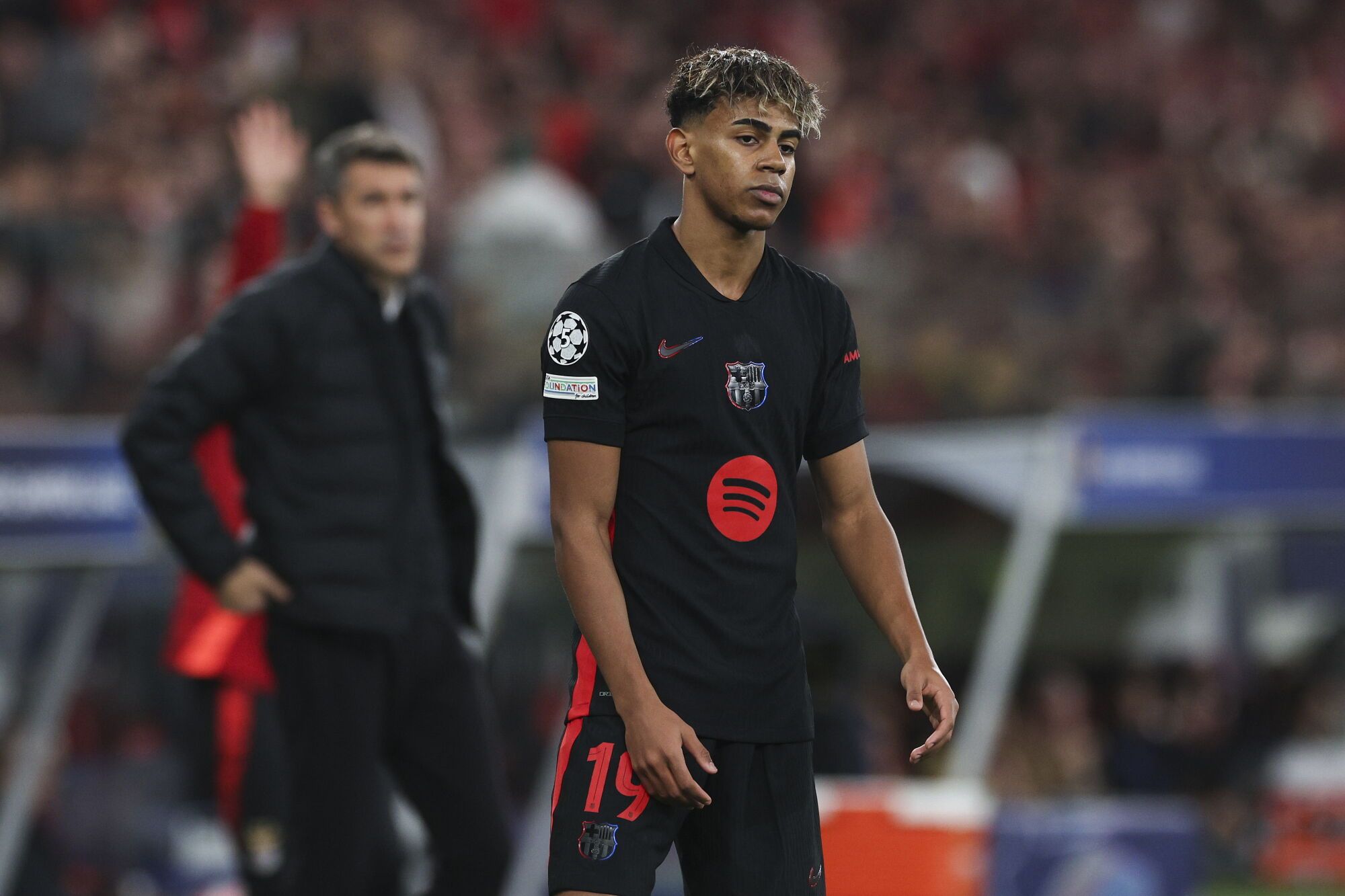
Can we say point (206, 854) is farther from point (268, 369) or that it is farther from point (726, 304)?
point (726, 304)

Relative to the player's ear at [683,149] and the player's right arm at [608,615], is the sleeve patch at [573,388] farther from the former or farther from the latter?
the player's ear at [683,149]

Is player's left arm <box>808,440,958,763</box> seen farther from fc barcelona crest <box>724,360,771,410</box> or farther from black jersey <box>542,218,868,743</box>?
fc barcelona crest <box>724,360,771,410</box>

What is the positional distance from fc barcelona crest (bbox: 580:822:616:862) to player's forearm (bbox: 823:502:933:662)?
681 mm

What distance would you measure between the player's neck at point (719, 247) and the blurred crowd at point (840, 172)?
5.97 m

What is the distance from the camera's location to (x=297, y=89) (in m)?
11.3

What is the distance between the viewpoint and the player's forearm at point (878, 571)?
417cm

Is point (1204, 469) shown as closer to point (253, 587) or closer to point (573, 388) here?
point (253, 587)

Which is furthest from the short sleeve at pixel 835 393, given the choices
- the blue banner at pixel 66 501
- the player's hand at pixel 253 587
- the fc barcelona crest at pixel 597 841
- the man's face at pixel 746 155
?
the blue banner at pixel 66 501

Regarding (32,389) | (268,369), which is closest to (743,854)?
(268,369)

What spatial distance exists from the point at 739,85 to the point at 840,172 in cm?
992

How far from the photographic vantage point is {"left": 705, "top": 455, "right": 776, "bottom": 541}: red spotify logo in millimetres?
4051

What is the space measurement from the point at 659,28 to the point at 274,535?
1128 centimetres

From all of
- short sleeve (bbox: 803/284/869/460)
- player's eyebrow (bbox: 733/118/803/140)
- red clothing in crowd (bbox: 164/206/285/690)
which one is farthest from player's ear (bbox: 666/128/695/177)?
red clothing in crowd (bbox: 164/206/285/690)

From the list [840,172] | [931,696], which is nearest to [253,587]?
[931,696]
